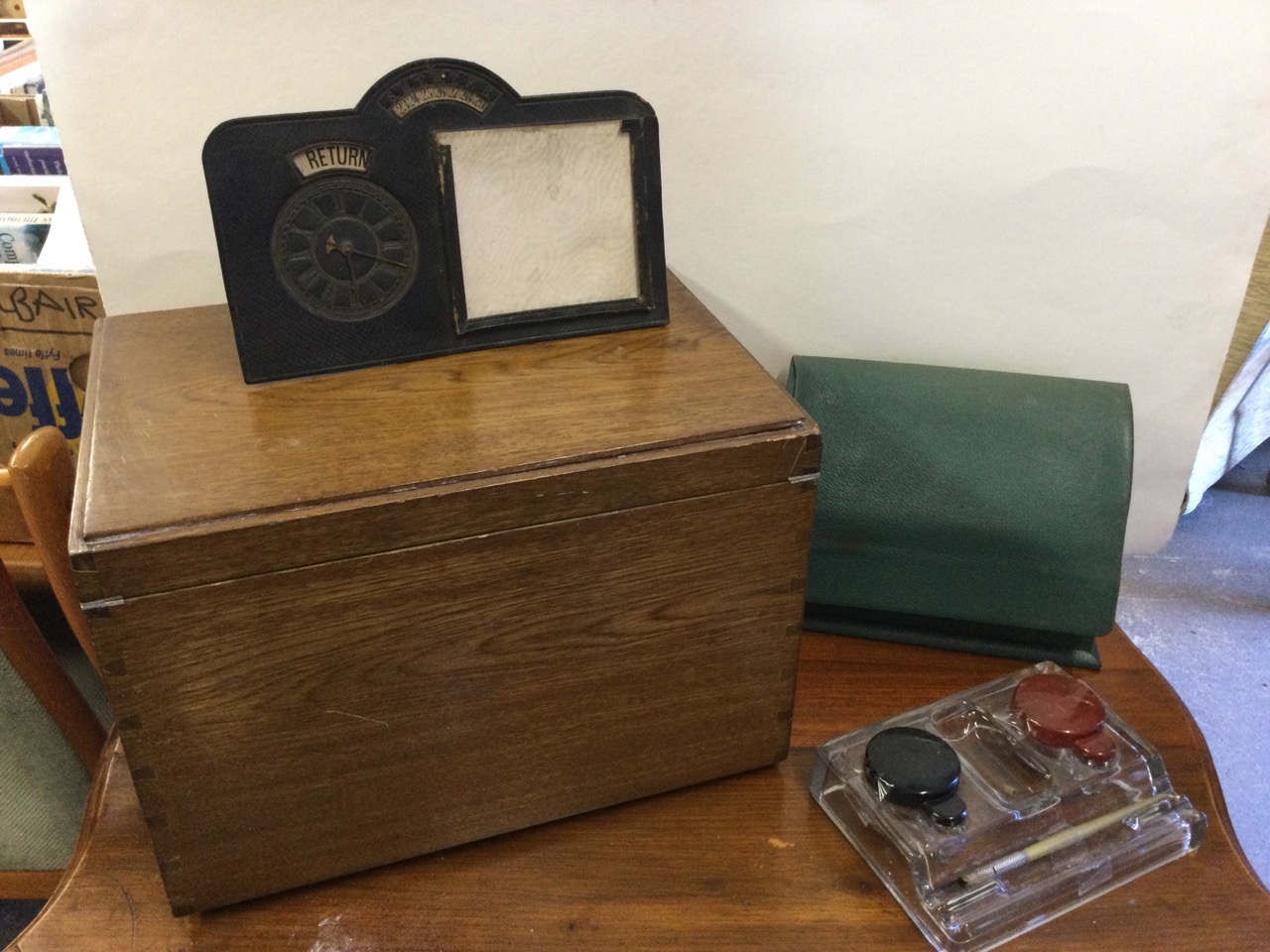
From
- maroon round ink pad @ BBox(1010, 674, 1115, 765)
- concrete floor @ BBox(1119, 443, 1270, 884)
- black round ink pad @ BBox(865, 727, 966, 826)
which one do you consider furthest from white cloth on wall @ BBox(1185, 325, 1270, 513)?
black round ink pad @ BBox(865, 727, 966, 826)

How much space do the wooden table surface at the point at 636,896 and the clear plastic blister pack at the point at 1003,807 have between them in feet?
0.05

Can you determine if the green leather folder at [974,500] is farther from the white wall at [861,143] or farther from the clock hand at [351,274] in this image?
the clock hand at [351,274]

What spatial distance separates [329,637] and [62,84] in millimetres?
474

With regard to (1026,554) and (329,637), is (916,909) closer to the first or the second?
(1026,554)

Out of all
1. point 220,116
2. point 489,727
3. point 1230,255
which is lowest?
point 489,727

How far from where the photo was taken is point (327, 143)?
25.8 inches

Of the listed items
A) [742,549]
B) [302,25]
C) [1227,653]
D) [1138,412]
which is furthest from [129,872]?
[1227,653]

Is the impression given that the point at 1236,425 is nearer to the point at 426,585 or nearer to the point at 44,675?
the point at 426,585

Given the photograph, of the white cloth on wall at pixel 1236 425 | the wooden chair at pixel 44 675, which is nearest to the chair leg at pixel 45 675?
the wooden chair at pixel 44 675

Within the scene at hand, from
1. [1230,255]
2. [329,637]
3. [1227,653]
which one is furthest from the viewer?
[1227,653]

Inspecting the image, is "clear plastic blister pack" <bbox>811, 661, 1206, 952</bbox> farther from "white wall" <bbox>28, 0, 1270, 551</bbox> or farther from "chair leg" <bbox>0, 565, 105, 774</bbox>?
"chair leg" <bbox>0, 565, 105, 774</bbox>

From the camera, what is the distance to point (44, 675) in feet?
2.69

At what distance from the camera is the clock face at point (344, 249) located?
67cm

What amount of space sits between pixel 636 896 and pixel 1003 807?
0.84 feet
